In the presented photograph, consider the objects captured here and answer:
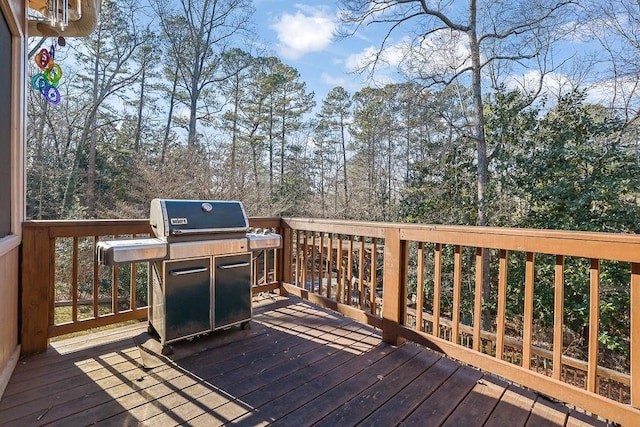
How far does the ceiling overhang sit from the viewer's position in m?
2.71

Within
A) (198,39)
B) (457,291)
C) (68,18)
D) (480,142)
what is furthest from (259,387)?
(198,39)

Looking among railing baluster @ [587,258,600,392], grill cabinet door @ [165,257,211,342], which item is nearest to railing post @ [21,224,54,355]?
grill cabinet door @ [165,257,211,342]

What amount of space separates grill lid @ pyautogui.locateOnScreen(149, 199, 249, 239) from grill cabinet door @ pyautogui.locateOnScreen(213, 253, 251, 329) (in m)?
0.25

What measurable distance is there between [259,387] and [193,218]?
124cm

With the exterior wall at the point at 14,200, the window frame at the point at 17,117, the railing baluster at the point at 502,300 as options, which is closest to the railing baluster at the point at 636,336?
the railing baluster at the point at 502,300

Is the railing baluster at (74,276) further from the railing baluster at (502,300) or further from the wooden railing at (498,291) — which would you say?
the railing baluster at (502,300)

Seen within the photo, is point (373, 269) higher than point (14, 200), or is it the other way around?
point (14, 200)

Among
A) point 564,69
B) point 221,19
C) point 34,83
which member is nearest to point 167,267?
point 34,83

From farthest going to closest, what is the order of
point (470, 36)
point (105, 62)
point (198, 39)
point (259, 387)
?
point (198, 39) < point (105, 62) < point (470, 36) < point (259, 387)

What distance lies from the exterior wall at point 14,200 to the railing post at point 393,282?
2410mm

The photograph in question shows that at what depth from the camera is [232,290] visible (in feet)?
8.86

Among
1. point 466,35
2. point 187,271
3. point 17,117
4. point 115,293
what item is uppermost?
point 466,35

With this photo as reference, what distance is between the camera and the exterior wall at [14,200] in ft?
A: 6.32

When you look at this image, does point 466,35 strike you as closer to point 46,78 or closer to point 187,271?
point 46,78
